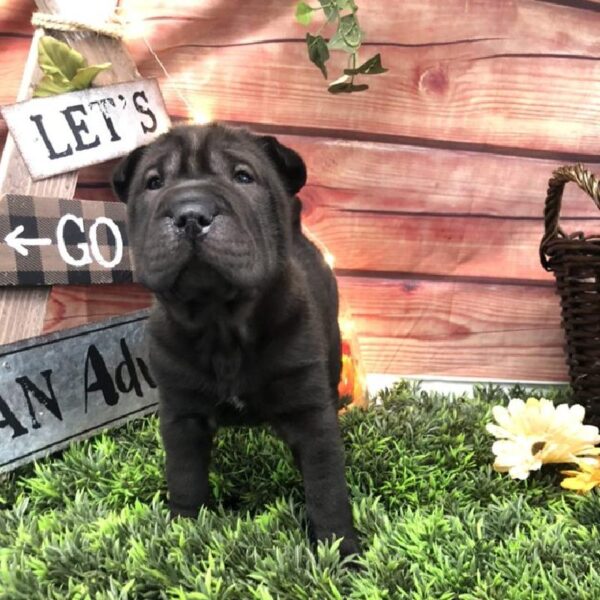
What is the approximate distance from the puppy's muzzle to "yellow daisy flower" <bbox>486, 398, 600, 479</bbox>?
0.78 meters

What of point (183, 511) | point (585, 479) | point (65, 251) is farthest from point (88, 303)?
point (585, 479)

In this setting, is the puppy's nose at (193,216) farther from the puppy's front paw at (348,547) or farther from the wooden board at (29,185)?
the wooden board at (29,185)

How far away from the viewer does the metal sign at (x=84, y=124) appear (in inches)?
58.2

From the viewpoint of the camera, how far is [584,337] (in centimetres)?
152

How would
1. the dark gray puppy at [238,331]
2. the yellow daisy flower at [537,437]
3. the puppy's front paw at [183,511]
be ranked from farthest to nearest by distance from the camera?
the yellow daisy flower at [537,437], the puppy's front paw at [183,511], the dark gray puppy at [238,331]

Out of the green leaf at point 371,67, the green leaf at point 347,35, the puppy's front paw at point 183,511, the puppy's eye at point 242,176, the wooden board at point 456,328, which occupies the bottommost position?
the wooden board at point 456,328

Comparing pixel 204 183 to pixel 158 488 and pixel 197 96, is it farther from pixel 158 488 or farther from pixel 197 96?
pixel 197 96

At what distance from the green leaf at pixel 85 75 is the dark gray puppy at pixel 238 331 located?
0.50 metres

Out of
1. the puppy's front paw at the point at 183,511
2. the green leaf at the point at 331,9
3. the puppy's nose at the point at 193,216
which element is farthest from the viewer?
the green leaf at the point at 331,9

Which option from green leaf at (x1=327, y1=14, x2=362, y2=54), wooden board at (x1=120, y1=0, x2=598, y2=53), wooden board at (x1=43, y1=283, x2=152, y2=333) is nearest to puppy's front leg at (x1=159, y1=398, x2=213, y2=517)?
wooden board at (x1=43, y1=283, x2=152, y2=333)

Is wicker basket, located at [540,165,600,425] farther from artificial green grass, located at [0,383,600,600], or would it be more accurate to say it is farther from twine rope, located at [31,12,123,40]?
twine rope, located at [31,12,123,40]

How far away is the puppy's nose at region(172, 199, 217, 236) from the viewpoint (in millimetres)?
926

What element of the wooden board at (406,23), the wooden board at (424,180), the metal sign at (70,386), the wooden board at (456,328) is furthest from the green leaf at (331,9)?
the metal sign at (70,386)

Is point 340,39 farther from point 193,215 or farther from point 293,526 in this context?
point 293,526
